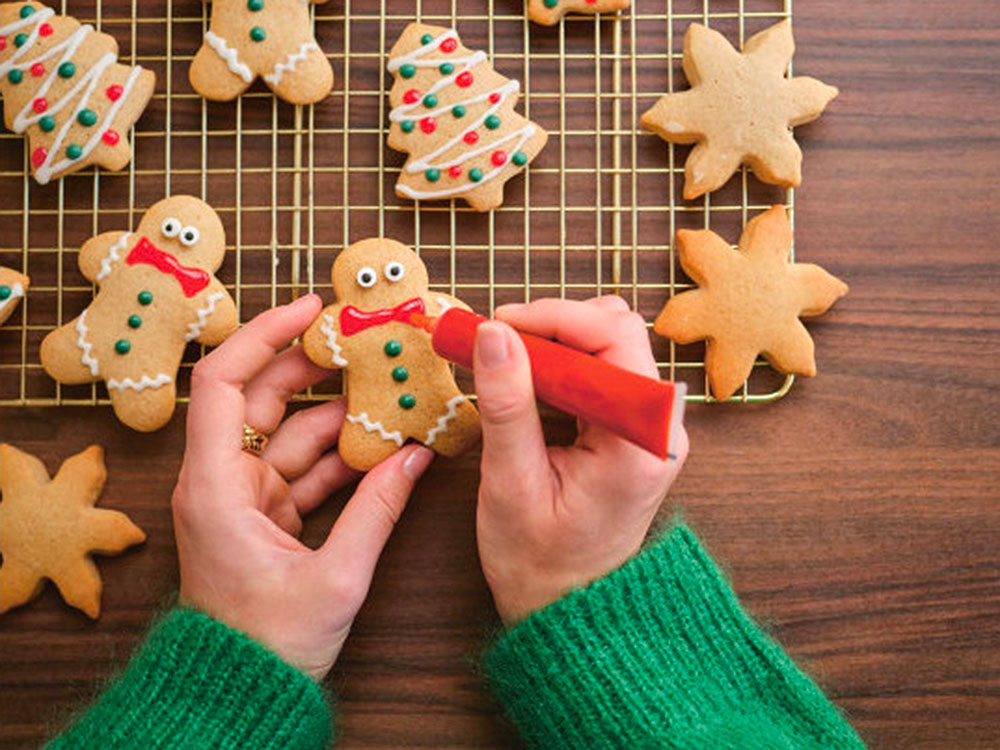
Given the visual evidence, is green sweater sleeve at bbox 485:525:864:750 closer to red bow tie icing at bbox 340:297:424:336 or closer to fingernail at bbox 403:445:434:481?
fingernail at bbox 403:445:434:481

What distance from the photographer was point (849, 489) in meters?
1.08

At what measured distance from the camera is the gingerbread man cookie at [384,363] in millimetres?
1029

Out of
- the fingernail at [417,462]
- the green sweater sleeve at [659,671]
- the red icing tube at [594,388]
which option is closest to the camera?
the red icing tube at [594,388]

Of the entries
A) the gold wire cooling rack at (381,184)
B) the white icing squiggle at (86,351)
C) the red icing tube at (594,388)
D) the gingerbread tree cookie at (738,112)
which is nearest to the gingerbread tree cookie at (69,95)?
the gold wire cooling rack at (381,184)

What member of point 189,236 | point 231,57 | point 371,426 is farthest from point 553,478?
point 231,57

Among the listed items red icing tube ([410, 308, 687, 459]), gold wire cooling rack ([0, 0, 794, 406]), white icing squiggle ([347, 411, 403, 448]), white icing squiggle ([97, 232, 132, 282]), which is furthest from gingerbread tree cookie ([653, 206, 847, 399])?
white icing squiggle ([97, 232, 132, 282])

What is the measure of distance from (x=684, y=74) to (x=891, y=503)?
1.66ft

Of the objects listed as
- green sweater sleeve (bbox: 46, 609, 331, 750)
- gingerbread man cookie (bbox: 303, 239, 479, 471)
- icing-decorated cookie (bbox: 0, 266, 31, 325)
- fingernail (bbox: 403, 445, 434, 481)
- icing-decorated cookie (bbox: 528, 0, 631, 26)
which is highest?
icing-decorated cookie (bbox: 528, 0, 631, 26)

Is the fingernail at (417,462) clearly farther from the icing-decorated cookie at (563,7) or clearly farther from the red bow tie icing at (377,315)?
the icing-decorated cookie at (563,7)

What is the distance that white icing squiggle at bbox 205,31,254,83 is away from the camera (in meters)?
1.07

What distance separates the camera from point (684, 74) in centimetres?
111

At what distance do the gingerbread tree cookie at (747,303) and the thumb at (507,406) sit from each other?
0.22 metres

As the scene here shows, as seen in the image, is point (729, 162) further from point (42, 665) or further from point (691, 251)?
point (42, 665)

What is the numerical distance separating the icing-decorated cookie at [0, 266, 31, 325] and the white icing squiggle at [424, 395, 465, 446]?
449 millimetres
